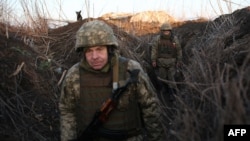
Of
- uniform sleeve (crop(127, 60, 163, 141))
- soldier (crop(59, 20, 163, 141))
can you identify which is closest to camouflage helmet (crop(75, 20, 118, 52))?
soldier (crop(59, 20, 163, 141))

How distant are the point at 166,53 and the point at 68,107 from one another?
4982 mm

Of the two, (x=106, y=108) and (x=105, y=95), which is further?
(x=105, y=95)

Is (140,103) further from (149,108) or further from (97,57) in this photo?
(97,57)

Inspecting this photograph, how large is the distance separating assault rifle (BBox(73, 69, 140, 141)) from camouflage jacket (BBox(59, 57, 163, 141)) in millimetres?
78

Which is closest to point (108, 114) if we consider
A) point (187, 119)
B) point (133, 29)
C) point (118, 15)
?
point (187, 119)

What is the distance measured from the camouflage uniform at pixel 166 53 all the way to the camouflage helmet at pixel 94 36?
4.73 metres

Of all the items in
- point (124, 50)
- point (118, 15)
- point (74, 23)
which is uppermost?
point (118, 15)

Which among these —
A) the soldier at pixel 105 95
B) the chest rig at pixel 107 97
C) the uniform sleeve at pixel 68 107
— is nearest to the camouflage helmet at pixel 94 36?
the soldier at pixel 105 95

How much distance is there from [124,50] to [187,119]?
5.11 metres

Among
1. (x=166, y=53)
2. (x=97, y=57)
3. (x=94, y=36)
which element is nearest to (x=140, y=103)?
(x=97, y=57)

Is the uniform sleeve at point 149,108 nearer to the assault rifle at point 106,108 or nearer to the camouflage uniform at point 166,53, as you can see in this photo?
the assault rifle at point 106,108

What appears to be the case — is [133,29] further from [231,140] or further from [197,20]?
[231,140]

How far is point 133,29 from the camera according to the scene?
33.7ft

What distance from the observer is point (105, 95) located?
3.20 m
